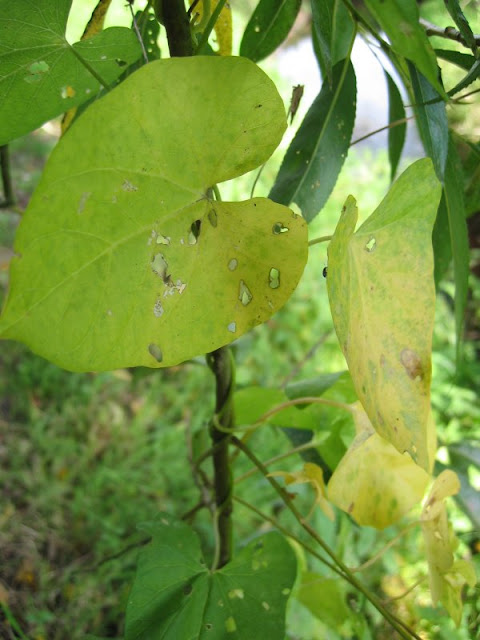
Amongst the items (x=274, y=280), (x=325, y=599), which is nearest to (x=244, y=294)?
(x=274, y=280)

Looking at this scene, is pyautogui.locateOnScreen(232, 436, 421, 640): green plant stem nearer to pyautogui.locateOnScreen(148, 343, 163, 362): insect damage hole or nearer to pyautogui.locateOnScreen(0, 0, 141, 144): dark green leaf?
pyautogui.locateOnScreen(148, 343, 163, 362): insect damage hole

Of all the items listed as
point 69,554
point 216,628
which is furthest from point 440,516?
point 69,554

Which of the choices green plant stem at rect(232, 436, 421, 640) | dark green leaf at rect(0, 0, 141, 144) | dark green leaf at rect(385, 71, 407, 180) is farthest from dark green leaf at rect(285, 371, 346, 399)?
dark green leaf at rect(0, 0, 141, 144)

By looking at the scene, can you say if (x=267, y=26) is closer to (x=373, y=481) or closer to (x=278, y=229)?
(x=278, y=229)

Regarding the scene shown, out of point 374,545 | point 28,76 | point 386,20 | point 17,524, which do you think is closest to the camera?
point 386,20

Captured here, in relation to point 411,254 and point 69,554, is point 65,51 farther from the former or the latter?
point 69,554
